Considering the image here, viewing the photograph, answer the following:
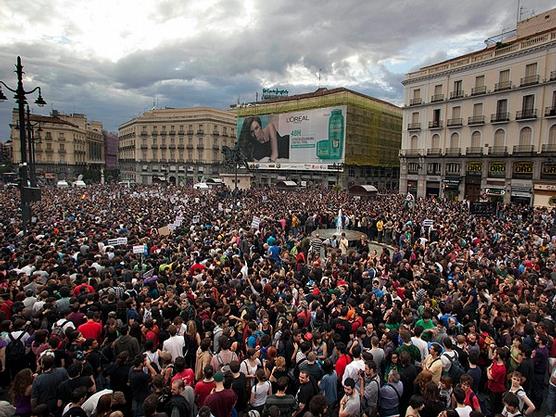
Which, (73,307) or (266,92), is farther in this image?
(266,92)

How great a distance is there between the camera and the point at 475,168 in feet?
136

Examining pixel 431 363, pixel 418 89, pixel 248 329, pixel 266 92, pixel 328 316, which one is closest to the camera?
pixel 431 363

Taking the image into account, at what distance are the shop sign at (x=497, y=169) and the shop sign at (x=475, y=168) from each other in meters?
1.03

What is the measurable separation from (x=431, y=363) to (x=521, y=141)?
39.9 meters

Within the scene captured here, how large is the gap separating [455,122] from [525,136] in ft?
25.6

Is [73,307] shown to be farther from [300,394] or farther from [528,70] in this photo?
[528,70]

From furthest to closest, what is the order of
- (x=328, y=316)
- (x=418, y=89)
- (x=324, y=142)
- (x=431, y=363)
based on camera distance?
(x=324, y=142)
(x=418, y=89)
(x=328, y=316)
(x=431, y=363)

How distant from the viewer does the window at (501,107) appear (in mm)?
38875

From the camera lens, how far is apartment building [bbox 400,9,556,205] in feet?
116

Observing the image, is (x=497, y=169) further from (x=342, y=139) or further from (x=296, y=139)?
(x=296, y=139)

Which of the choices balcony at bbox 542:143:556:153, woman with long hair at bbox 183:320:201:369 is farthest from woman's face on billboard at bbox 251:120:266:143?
woman with long hair at bbox 183:320:201:369

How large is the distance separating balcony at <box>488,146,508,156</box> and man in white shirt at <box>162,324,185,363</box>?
136 feet

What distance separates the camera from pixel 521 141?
37438 millimetres

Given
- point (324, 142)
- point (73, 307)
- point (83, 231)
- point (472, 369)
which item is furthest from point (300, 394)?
point (324, 142)
